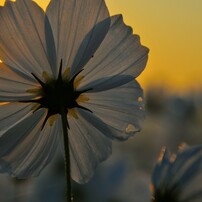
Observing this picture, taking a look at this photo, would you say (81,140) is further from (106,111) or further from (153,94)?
(153,94)

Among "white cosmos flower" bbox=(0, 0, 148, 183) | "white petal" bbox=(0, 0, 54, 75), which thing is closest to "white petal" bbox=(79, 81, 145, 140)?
"white cosmos flower" bbox=(0, 0, 148, 183)

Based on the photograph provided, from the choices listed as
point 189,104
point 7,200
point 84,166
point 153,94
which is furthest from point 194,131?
point 84,166

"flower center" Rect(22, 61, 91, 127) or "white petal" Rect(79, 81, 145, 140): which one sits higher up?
"flower center" Rect(22, 61, 91, 127)

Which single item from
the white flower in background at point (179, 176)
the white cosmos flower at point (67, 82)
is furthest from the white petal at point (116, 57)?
the white flower in background at point (179, 176)

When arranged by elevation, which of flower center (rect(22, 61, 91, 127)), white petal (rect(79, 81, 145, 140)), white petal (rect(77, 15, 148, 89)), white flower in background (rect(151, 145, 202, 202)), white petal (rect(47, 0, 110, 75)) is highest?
white petal (rect(47, 0, 110, 75))

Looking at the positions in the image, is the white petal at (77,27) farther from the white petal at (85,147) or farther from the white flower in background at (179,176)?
the white flower in background at (179,176)

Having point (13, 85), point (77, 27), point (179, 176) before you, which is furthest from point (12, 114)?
point (179, 176)

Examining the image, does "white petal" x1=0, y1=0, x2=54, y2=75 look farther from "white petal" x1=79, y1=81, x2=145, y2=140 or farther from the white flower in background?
the white flower in background
